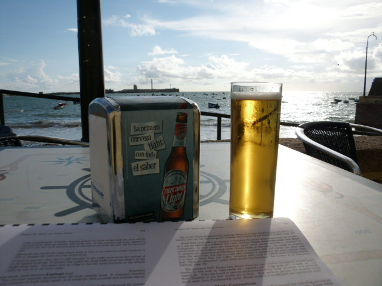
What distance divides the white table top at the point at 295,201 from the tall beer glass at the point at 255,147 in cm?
6

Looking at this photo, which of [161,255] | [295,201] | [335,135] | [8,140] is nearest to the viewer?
[161,255]

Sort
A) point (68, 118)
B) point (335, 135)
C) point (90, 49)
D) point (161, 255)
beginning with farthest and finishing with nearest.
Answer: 1. point (68, 118)
2. point (90, 49)
3. point (335, 135)
4. point (161, 255)

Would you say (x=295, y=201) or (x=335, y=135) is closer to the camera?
(x=295, y=201)

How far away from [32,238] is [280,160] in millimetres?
885

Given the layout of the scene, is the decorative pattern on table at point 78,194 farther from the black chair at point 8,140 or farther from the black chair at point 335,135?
the black chair at point 335,135

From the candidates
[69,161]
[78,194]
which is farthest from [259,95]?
[69,161]

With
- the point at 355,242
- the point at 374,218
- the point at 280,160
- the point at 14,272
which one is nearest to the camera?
the point at 14,272

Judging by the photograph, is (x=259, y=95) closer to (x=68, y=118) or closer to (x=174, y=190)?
(x=174, y=190)

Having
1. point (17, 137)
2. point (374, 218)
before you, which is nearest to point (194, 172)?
point (374, 218)

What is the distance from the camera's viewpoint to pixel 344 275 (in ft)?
1.38

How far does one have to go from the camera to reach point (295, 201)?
73 centimetres

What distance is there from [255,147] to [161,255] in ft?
0.94

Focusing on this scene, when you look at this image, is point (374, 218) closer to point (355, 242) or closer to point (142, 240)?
point (355, 242)

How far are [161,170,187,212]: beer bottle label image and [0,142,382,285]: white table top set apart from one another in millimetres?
73
